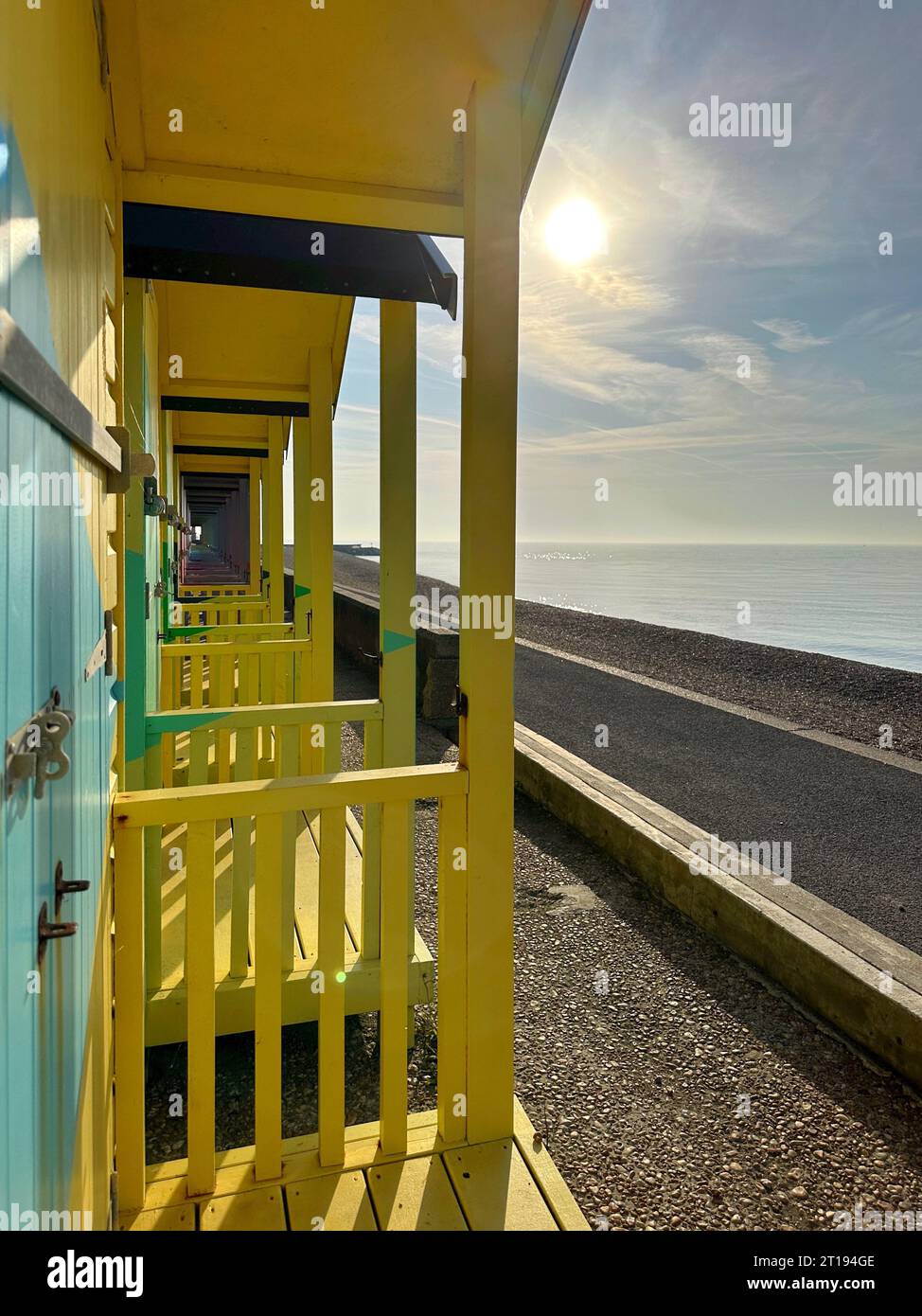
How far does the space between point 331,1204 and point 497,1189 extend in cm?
41

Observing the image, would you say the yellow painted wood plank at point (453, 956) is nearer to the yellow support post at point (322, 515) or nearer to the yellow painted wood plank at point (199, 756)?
the yellow painted wood plank at point (199, 756)

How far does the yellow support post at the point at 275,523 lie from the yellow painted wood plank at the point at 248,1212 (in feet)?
20.1

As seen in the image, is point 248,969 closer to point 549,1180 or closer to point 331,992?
point 331,992

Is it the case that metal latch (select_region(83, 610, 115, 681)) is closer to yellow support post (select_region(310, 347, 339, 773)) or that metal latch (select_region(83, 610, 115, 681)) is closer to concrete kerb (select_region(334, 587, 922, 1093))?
concrete kerb (select_region(334, 587, 922, 1093))

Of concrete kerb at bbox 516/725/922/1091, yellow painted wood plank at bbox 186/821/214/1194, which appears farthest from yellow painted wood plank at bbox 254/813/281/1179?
concrete kerb at bbox 516/725/922/1091

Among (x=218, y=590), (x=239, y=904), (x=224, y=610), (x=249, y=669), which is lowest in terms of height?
(x=239, y=904)

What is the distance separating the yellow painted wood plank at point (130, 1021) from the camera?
1.81 metres

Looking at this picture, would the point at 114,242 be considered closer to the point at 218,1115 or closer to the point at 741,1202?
the point at 218,1115

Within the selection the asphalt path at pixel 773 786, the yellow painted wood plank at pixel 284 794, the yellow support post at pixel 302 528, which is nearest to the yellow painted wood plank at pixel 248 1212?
the yellow painted wood plank at pixel 284 794

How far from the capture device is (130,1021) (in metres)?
1.81

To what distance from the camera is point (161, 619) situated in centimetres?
504

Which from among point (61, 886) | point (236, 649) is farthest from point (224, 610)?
point (61, 886)

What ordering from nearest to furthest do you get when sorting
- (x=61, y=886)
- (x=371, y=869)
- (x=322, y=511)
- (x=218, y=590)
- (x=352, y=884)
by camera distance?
(x=61, y=886) < (x=371, y=869) < (x=352, y=884) < (x=322, y=511) < (x=218, y=590)

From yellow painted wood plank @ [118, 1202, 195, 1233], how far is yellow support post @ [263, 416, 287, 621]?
6145mm
